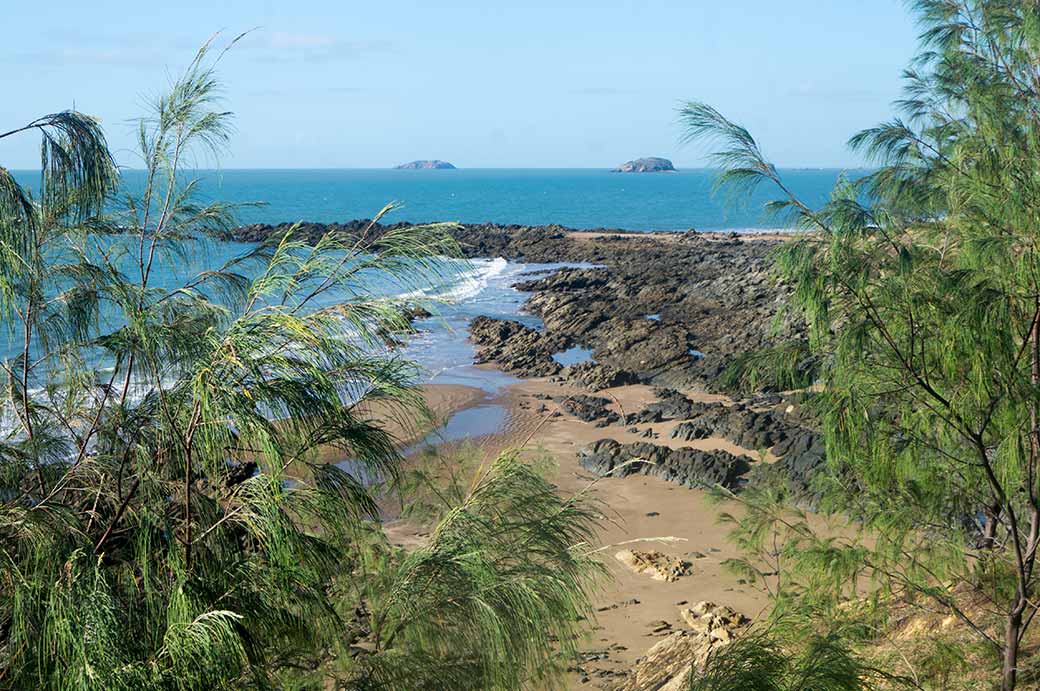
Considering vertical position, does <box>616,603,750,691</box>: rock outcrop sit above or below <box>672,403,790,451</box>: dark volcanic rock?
below

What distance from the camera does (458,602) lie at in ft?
20.0

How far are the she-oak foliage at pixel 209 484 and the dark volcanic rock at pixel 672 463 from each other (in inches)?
507

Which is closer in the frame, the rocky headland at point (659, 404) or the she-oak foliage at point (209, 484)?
the she-oak foliage at point (209, 484)

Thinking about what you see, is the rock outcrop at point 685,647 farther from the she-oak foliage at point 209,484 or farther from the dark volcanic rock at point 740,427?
the dark volcanic rock at point 740,427

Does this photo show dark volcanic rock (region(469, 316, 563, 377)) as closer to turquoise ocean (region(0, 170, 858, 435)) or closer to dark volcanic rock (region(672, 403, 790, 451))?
turquoise ocean (region(0, 170, 858, 435))

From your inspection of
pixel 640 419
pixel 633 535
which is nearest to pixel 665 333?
pixel 640 419

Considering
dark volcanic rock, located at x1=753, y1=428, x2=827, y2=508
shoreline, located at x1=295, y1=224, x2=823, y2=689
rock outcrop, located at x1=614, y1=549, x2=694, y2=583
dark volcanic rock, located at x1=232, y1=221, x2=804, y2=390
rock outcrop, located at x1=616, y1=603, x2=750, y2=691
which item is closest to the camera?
rock outcrop, located at x1=616, y1=603, x2=750, y2=691

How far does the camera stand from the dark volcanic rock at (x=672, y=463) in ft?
63.8

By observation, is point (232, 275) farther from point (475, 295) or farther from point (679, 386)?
point (475, 295)

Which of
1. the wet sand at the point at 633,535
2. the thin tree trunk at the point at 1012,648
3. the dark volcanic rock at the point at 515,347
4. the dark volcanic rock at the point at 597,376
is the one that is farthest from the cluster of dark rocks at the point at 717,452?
the thin tree trunk at the point at 1012,648

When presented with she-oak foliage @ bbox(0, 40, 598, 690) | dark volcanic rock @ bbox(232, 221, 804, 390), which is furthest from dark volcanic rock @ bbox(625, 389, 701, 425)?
she-oak foliage @ bbox(0, 40, 598, 690)

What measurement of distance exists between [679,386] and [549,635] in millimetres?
22250

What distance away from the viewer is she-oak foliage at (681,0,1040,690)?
22.4ft

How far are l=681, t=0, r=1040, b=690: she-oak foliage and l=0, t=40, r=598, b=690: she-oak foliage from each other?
7.98 feet
